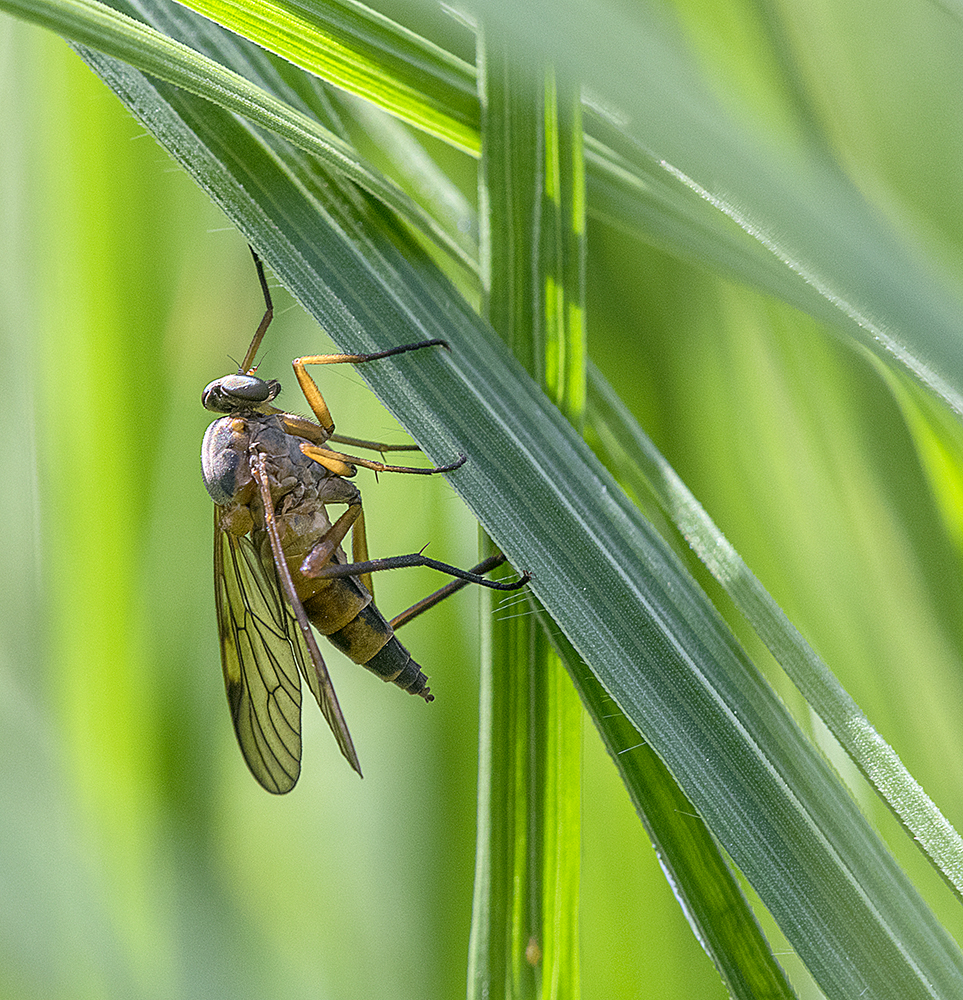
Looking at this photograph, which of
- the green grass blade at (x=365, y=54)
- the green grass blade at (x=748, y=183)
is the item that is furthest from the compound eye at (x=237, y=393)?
the green grass blade at (x=748, y=183)

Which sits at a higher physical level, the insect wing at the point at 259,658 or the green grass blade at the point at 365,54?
the green grass blade at the point at 365,54

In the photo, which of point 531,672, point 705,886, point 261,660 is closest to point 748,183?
point 531,672

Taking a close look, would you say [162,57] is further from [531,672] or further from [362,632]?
[362,632]

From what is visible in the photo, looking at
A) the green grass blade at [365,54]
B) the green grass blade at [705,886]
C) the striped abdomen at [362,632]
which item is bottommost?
the green grass blade at [705,886]

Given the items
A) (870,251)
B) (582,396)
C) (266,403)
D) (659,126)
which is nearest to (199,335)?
(266,403)

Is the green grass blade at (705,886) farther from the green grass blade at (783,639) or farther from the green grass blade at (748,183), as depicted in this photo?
the green grass blade at (748,183)

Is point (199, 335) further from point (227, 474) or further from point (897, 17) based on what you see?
point (897, 17)
